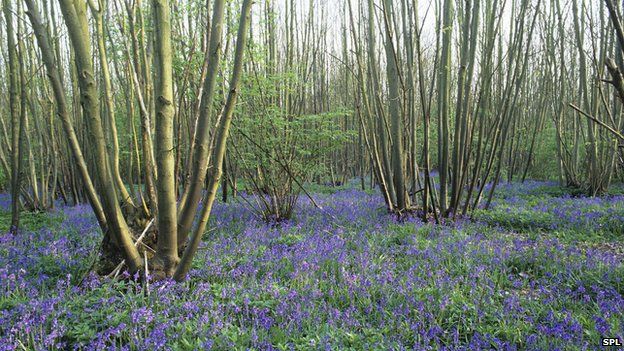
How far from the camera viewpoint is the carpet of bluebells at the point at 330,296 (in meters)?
2.53

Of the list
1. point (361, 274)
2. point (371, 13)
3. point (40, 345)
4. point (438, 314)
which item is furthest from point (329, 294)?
point (371, 13)

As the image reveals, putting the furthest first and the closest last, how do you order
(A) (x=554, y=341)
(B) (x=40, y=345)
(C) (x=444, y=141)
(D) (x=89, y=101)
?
(C) (x=444, y=141)
(D) (x=89, y=101)
(A) (x=554, y=341)
(B) (x=40, y=345)

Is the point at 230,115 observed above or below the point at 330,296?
above

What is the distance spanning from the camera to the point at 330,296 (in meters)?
3.25

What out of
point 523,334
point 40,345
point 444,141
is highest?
point 444,141

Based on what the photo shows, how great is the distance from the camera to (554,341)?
251cm

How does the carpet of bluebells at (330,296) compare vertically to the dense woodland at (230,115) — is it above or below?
below

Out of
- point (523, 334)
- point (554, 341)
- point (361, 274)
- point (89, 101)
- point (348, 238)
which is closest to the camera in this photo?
point (554, 341)

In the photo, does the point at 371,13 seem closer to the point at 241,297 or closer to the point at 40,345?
the point at 241,297

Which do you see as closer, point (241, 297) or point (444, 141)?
point (241, 297)

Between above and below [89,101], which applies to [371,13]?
above

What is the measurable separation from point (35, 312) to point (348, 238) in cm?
344

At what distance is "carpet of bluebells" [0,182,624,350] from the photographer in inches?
Answer: 99.5

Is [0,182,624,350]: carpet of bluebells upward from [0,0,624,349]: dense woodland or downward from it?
downward
